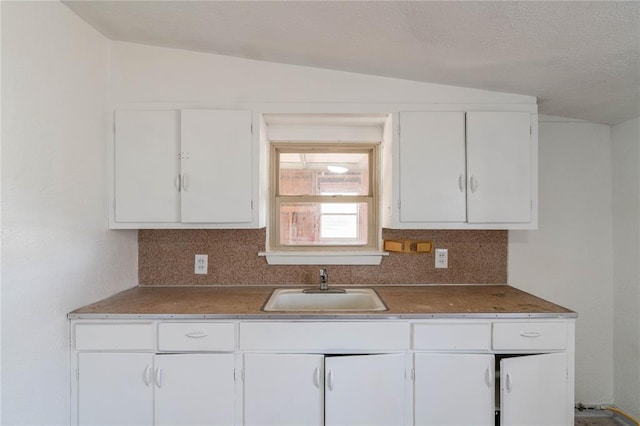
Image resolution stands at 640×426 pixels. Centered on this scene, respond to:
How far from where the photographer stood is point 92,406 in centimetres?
147

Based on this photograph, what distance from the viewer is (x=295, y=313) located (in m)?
1.49

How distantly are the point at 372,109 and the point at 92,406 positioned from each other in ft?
6.90

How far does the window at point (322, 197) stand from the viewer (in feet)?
7.21

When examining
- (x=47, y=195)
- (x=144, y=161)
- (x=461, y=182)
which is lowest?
(x=47, y=195)

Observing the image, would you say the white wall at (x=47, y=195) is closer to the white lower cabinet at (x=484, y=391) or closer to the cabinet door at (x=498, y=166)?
the white lower cabinet at (x=484, y=391)

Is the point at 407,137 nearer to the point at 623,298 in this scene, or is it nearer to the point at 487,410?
the point at 487,410

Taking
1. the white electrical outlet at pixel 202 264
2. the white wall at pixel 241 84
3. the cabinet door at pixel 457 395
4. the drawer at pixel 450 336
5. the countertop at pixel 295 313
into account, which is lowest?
the cabinet door at pixel 457 395

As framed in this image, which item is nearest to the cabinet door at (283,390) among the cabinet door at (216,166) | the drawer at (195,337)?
the drawer at (195,337)

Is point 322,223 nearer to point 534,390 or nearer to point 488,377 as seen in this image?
point 488,377

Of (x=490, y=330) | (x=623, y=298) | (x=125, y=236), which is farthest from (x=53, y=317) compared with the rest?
(x=623, y=298)

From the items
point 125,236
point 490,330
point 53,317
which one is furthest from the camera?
point 125,236

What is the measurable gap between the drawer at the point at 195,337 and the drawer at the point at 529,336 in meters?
1.30

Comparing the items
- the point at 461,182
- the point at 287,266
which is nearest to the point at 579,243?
the point at 461,182

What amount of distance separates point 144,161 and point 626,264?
312cm
